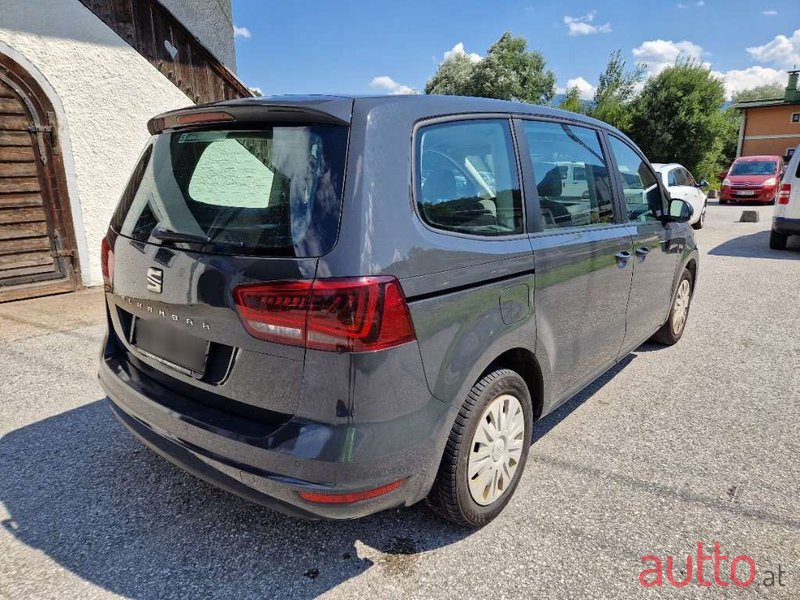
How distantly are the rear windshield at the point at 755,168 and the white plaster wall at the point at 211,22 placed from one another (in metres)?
19.7

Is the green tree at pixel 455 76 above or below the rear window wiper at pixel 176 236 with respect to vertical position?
above

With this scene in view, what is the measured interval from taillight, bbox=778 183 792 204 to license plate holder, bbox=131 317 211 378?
403 inches

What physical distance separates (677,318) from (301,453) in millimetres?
4041

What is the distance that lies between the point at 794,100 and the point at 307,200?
43.0 m

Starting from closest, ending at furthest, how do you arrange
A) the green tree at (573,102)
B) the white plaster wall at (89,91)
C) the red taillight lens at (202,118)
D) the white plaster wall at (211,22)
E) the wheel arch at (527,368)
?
the red taillight lens at (202,118)
the wheel arch at (527,368)
the white plaster wall at (89,91)
the white plaster wall at (211,22)
the green tree at (573,102)

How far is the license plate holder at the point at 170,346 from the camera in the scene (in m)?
1.96

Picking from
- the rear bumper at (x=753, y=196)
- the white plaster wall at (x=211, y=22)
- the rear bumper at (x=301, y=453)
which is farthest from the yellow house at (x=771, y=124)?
→ the rear bumper at (x=301, y=453)

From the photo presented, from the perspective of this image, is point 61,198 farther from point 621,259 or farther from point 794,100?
point 794,100

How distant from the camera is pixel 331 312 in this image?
5.38 feet

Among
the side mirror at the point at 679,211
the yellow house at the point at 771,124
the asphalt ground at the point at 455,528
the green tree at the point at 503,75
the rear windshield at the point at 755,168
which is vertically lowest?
the asphalt ground at the point at 455,528

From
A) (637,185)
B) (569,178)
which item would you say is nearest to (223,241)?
(569,178)

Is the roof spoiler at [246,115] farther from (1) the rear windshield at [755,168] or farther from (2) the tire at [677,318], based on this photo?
(1) the rear windshield at [755,168]

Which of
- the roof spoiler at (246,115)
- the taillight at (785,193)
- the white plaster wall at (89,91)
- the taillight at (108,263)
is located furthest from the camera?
the taillight at (785,193)

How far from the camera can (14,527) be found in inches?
91.5
